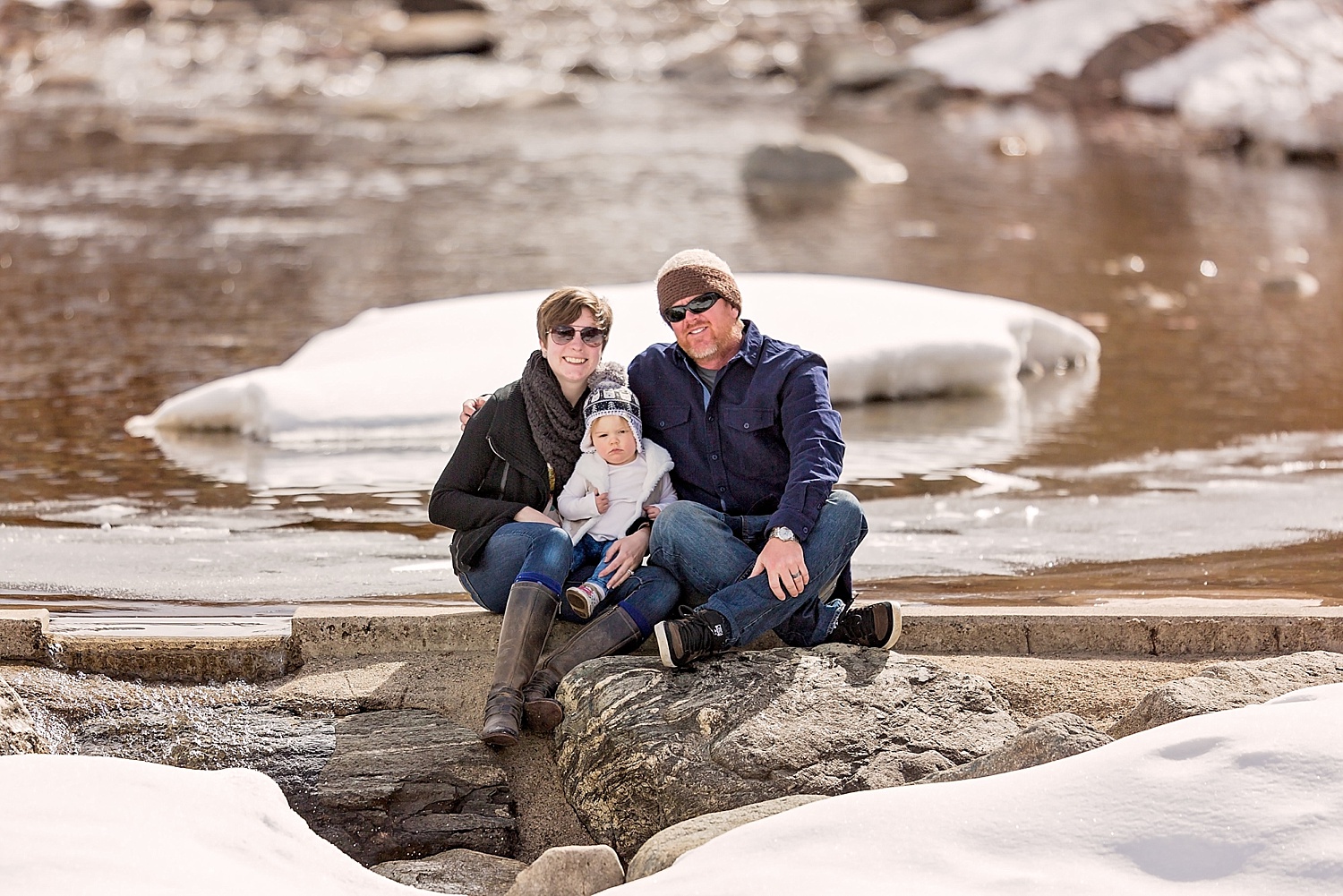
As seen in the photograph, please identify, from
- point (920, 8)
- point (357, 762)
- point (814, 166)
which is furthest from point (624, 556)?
point (920, 8)

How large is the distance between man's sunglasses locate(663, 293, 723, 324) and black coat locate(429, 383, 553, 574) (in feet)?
1.67

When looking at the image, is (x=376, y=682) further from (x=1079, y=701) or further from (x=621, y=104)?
(x=621, y=104)

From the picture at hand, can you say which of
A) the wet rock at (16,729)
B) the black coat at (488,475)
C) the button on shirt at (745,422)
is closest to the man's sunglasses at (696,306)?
the button on shirt at (745,422)

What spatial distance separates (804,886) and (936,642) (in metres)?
1.71

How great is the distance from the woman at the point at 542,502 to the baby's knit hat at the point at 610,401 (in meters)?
0.03

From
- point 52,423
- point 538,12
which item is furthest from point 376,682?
point 538,12

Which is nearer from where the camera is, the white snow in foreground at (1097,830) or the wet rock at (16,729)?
the white snow in foreground at (1097,830)

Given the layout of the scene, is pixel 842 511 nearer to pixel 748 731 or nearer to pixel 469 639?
pixel 748 731

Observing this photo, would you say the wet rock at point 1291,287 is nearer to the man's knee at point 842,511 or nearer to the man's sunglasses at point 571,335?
the man's knee at point 842,511

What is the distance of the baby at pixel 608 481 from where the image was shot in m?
4.46

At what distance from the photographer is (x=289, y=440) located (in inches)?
325

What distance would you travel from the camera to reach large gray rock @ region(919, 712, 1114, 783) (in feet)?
12.3

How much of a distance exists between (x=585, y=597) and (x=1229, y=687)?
1681 millimetres

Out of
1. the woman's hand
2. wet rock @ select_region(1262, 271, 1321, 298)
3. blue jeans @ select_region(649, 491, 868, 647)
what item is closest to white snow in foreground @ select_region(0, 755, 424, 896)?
the woman's hand
